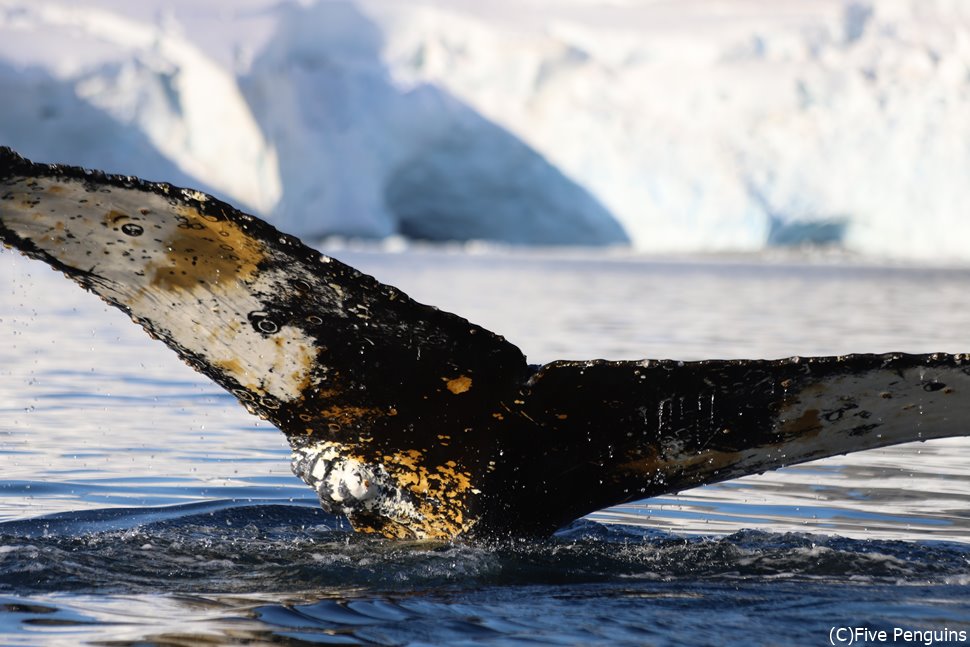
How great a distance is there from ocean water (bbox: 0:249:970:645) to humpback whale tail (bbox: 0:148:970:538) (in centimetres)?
30

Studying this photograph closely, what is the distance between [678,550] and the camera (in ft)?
15.1

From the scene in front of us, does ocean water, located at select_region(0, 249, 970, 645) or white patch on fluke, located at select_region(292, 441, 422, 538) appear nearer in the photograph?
ocean water, located at select_region(0, 249, 970, 645)

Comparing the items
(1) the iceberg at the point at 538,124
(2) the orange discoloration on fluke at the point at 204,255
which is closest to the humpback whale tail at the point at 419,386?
(2) the orange discoloration on fluke at the point at 204,255

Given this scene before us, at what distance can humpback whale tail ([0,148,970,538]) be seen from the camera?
3.13 metres

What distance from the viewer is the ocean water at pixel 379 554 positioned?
11.1 feet

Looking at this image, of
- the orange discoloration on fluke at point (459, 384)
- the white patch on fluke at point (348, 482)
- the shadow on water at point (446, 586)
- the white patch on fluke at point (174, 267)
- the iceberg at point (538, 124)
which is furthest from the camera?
the iceberg at point (538, 124)

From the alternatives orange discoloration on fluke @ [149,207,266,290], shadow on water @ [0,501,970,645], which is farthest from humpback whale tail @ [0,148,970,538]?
shadow on water @ [0,501,970,645]

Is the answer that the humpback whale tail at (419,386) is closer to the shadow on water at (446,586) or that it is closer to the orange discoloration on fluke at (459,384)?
the orange discoloration on fluke at (459,384)

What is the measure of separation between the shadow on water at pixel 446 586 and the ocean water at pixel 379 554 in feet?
0.03

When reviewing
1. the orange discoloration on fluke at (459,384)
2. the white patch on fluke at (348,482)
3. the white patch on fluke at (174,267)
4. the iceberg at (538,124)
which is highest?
the iceberg at (538,124)

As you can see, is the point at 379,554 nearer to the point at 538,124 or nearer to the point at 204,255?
the point at 204,255

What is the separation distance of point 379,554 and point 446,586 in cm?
36

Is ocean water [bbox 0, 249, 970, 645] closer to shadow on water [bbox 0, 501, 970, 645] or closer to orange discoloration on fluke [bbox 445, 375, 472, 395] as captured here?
shadow on water [bbox 0, 501, 970, 645]

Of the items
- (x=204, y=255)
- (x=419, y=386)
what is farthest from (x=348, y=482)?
(x=204, y=255)
